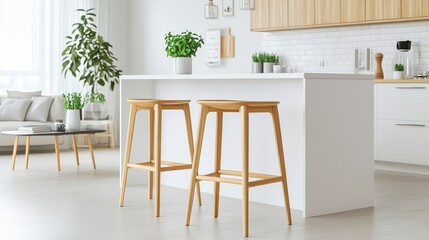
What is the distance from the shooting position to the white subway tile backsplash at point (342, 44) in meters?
7.92

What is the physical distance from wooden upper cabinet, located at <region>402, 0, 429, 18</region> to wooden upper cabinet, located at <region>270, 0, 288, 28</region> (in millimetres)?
1657

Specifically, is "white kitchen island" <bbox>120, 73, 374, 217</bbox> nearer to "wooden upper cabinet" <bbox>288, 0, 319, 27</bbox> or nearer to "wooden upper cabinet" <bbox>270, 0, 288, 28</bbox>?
"wooden upper cabinet" <bbox>288, 0, 319, 27</bbox>

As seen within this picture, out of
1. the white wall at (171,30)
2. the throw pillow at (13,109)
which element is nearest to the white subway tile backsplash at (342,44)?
the white wall at (171,30)

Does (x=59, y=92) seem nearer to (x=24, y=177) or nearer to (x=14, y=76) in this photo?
(x=14, y=76)

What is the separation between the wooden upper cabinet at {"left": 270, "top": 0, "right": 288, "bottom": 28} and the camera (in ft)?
→ 29.0

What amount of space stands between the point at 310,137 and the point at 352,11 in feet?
11.7

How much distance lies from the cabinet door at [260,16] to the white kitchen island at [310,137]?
3283mm

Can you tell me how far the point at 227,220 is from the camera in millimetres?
4781

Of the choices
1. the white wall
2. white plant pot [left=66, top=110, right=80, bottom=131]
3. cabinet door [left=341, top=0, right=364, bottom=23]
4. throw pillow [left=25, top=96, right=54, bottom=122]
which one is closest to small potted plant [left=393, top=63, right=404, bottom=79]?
cabinet door [left=341, top=0, right=364, bottom=23]

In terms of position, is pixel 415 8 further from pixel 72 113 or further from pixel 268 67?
pixel 72 113

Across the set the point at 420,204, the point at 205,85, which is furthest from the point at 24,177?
the point at 420,204

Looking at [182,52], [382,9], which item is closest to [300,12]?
[382,9]

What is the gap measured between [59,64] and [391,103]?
203 inches

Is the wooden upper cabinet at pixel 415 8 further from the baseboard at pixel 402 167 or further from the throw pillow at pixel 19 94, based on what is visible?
the throw pillow at pixel 19 94
